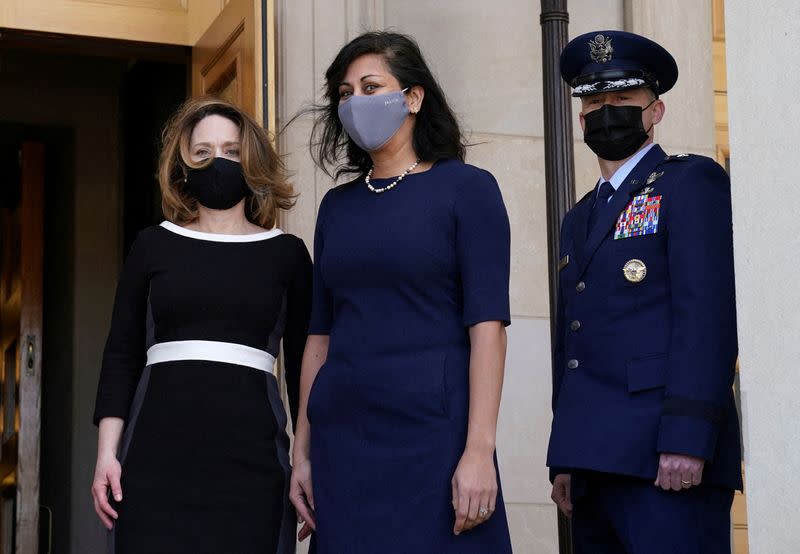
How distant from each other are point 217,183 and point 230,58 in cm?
183

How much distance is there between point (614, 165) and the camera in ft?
10.8

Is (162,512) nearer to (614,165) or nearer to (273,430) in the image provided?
(273,430)

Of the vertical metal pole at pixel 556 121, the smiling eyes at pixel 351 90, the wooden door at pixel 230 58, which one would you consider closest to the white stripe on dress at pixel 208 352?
the smiling eyes at pixel 351 90

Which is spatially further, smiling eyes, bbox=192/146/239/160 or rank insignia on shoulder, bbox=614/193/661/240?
smiling eyes, bbox=192/146/239/160

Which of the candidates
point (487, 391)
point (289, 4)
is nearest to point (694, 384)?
point (487, 391)

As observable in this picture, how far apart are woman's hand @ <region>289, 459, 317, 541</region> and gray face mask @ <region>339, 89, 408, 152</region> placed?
0.77m

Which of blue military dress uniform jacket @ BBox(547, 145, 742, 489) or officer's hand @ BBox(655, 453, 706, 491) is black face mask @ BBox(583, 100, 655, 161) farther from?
officer's hand @ BBox(655, 453, 706, 491)

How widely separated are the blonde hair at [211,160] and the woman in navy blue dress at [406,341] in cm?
A: 32

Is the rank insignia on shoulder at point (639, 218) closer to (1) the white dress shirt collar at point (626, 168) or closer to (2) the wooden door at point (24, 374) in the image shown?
(1) the white dress shirt collar at point (626, 168)

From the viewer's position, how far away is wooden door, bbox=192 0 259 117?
5.00m

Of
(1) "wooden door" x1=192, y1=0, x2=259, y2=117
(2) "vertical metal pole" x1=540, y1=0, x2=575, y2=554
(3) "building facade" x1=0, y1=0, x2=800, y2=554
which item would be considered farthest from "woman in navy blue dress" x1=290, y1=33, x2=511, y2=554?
(1) "wooden door" x1=192, y1=0, x2=259, y2=117

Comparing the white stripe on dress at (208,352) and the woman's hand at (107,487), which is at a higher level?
the white stripe on dress at (208,352)

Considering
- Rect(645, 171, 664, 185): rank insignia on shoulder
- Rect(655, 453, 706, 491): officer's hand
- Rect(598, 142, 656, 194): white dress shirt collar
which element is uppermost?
Rect(598, 142, 656, 194): white dress shirt collar

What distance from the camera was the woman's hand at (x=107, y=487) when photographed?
330cm
